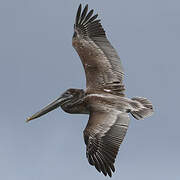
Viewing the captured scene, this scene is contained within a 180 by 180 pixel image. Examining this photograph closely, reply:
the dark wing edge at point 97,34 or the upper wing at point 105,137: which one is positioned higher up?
the dark wing edge at point 97,34

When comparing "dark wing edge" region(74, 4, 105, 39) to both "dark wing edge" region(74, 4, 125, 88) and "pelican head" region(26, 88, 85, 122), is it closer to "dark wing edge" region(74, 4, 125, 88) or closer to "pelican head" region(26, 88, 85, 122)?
"dark wing edge" region(74, 4, 125, 88)

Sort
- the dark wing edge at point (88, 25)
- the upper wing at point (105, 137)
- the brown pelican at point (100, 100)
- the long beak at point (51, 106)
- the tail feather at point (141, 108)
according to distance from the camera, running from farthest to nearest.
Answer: the dark wing edge at point (88, 25)
the long beak at point (51, 106)
the tail feather at point (141, 108)
the brown pelican at point (100, 100)
the upper wing at point (105, 137)

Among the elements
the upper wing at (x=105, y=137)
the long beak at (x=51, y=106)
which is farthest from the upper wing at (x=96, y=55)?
the upper wing at (x=105, y=137)

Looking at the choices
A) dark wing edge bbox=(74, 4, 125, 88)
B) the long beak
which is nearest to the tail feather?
dark wing edge bbox=(74, 4, 125, 88)

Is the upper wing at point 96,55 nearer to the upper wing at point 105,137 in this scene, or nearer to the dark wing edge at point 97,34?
the dark wing edge at point 97,34

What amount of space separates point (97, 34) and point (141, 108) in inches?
125

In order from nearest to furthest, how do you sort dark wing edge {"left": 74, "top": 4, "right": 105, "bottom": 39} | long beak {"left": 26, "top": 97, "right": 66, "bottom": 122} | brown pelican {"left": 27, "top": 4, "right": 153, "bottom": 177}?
brown pelican {"left": 27, "top": 4, "right": 153, "bottom": 177}
long beak {"left": 26, "top": 97, "right": 66, "bottom": 122}
dark wing edge {"left": 74, "top": 4, "right": 105, "bottom": 39}

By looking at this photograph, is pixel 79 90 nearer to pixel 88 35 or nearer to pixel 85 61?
Result: pixel 85 61

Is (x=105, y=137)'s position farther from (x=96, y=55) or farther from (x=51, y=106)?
(x=96, y=55)

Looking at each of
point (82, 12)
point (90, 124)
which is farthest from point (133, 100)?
point (82, 12)

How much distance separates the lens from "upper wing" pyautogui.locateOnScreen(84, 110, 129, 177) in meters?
16.0

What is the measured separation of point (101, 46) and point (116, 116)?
348 cm

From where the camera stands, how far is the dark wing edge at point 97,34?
1912cm

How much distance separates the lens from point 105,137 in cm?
1634
